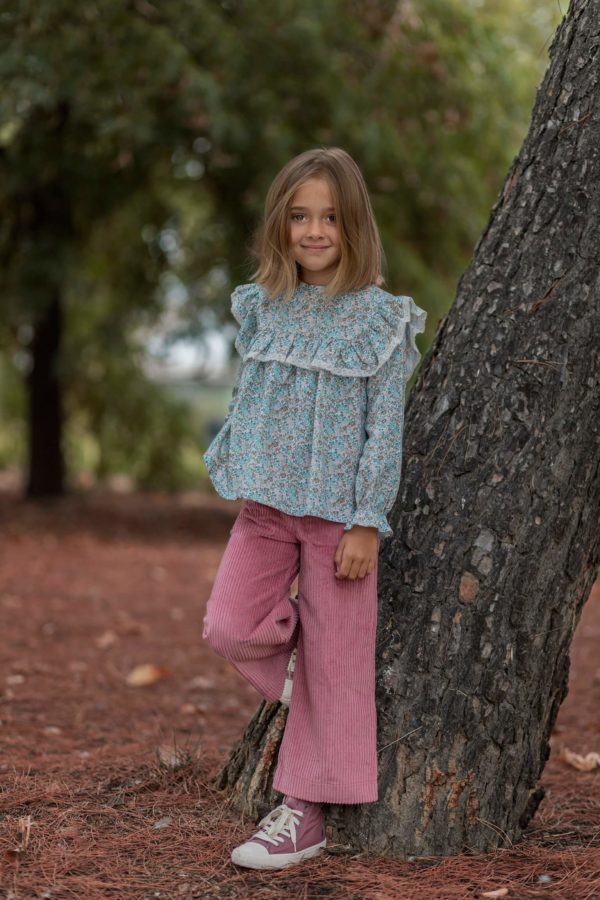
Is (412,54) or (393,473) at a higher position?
(412,54)

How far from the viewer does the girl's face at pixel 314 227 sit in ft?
8.33

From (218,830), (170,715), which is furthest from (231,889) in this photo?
(170,715)

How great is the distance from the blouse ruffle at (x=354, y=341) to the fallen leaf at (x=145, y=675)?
2.63 m

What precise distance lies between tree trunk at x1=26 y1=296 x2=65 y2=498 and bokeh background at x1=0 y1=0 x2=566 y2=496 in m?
0.02

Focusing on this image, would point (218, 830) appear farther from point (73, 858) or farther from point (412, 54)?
point (412, 54)

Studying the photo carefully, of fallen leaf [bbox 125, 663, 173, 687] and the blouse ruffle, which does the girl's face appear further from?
fallen leaf [bbox 125, 663, 173, 687]

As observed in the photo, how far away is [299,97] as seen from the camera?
791 centimetres

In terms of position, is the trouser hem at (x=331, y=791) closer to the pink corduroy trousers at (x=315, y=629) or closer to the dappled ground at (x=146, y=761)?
the pink corduroy trousers at (x=315, y=629)

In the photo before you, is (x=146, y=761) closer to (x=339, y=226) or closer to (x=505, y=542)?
(x=505, y=542)

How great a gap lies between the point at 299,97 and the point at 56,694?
5.10 meters

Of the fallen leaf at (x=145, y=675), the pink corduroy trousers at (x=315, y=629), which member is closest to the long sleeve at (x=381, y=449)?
the pink corduroy trousers at (x=315, y=629)

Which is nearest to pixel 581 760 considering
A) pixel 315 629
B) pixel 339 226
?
pixel 315 629

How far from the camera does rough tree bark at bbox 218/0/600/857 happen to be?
259 centimetres

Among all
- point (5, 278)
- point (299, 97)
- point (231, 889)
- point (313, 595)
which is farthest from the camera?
point (5, 278)
